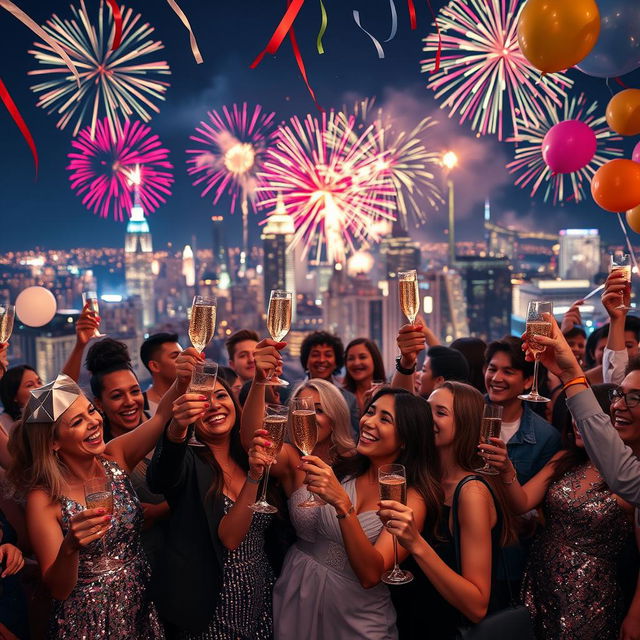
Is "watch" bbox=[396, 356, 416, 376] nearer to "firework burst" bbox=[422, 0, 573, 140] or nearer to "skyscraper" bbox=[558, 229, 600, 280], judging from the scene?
"firework burst" bbox=[422, 0, 573, 140]

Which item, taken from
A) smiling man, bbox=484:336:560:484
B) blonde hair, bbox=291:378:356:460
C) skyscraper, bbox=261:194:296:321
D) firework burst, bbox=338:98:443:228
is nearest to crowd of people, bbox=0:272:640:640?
blonde hair, bbox=291:378:356:460

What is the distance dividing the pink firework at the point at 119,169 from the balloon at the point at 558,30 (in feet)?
→ 16.4

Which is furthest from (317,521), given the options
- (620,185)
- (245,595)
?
(620,185)

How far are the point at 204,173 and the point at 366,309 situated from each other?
248cm

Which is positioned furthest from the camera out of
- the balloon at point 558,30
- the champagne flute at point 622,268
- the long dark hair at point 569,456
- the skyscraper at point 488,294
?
the skyscraper at point 488,294

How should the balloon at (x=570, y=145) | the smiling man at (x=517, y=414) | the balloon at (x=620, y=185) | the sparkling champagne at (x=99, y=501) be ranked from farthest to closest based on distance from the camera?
the balloon at (x=570, y=145) < the balloon at (x=620, y=185) < the smiling man at (x=517, y=414) < the sparkling champagne at (x=99, y=501)

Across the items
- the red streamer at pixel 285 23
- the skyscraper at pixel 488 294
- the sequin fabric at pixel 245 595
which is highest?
the red streamer at pixel 285 23

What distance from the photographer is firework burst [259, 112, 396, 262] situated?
22.7 feet

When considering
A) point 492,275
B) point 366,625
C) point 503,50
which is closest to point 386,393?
point 366,625

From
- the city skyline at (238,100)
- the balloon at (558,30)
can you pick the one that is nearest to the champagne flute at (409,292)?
the balloon at (558,30)

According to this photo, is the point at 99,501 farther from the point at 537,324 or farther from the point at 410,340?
the point at 537,324

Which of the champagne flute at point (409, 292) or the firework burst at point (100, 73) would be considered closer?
the champagne flute at point (409, 292)

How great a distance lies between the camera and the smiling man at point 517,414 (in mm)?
2598

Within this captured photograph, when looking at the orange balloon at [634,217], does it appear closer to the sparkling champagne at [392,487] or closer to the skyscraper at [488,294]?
the sparkling champagne at [392,487]
